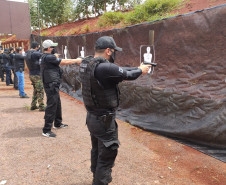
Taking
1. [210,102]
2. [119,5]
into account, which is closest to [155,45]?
[210,102]

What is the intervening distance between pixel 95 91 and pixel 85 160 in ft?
5.15

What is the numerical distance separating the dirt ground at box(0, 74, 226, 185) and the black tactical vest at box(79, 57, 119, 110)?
119cm

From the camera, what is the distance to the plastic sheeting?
3340 millimetres

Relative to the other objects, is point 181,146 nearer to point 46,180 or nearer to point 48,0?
point 46,180

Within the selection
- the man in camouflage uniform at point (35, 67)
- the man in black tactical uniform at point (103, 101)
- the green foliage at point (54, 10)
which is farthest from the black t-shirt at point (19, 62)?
the green foliage at point (54, 10)

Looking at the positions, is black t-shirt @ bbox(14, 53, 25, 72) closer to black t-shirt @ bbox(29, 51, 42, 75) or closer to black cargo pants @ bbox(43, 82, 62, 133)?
black t-shirt @ bbox(29, 51, 42, 75)

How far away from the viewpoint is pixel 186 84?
384 centimetres

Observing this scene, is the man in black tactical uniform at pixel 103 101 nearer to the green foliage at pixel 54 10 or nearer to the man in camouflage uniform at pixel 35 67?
the man in camouflage uniform at pixel 35 67

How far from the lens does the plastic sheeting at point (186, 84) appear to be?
3.34 m

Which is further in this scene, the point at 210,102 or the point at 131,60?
the point at 131,60

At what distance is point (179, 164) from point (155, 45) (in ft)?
8.47

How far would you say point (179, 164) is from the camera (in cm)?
315

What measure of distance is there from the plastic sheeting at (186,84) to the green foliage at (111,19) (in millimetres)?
9033

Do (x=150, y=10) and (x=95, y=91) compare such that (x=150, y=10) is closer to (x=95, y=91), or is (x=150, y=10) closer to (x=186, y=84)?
(x=186, y=84)
